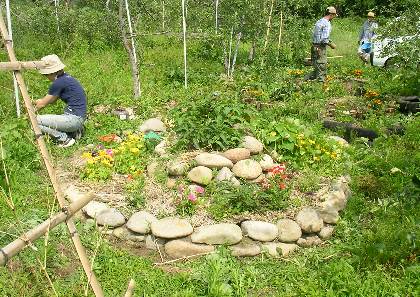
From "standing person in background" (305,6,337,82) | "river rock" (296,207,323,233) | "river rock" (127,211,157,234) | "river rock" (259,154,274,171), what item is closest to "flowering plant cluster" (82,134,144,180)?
"river rock" (127,211,157,234)

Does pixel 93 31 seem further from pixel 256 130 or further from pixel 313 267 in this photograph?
pixel 313 267

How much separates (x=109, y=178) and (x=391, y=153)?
375 centimetres

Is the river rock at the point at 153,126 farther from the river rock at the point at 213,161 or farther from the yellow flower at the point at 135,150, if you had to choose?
the river rock at the point at 213,161

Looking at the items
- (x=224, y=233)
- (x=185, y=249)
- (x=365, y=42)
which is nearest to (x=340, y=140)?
(x=224, y=233)

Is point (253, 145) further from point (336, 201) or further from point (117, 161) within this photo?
point (117, 161)

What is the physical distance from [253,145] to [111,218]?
1999mm

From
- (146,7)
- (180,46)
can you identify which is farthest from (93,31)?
(180,46)

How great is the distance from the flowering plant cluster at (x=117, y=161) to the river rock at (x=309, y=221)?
202cm

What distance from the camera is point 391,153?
242 inches

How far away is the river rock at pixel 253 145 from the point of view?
5750 millimetres

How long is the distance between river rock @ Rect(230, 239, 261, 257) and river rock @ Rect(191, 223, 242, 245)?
0.06 metres

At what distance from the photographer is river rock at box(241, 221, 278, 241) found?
4.76 meters

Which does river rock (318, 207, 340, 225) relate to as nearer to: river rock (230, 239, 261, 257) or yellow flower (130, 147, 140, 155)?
river rock (230, 239, 261, 257)

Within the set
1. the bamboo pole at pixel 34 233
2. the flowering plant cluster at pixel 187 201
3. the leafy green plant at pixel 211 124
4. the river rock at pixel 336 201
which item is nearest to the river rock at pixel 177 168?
the flowering plant cluster at pixel 187 201
